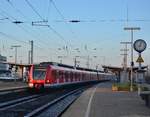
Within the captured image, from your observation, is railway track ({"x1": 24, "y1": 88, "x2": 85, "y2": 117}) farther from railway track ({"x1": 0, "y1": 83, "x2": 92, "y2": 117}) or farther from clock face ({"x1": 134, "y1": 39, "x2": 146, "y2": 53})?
clock face ({"x1": 134, "y1": 39, "x2": 146, "y2": 53})

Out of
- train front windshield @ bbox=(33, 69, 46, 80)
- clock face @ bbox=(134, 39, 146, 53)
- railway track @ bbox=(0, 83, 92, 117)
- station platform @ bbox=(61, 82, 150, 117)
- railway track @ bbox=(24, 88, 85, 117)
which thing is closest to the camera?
station platform @ bbox=(61, 82, 150, 117)

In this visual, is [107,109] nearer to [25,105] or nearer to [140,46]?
[25,105]

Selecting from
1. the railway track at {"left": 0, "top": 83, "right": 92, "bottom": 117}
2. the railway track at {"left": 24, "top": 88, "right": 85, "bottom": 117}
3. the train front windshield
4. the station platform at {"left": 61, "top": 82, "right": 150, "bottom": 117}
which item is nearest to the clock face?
the station platform at {"left": 61, "top": 82, "right": 150, "bottom": 117}

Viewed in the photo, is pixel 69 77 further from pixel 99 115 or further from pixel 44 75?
pixel 99 115

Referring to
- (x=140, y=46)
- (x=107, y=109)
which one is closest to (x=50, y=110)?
(x=107, y=109)

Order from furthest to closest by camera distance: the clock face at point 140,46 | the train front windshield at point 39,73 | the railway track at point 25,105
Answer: the train front windshield at point 39,73
the clock face at point 140,46
the railway track at point 25,105

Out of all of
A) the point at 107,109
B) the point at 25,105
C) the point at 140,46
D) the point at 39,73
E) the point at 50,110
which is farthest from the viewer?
the point at 39,73

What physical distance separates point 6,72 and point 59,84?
67.4m

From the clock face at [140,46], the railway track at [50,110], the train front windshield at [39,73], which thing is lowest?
the railway track at [50,110]

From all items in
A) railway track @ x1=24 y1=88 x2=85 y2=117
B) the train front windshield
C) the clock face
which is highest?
the clock face

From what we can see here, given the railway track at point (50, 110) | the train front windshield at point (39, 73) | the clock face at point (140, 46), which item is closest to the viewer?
the railway track at point (50, 110)

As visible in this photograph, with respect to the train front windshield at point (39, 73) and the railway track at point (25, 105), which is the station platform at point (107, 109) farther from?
the train front windshield at point (39, 73)

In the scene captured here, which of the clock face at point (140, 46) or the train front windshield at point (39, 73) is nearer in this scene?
the clock face at point (140, 46)

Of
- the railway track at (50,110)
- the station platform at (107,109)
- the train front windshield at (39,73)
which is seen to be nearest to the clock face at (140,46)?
the station platform at (107,109)
